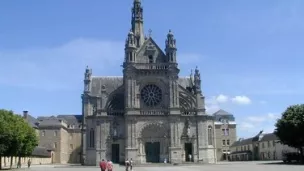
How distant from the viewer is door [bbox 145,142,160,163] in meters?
77.8

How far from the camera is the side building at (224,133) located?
121 m

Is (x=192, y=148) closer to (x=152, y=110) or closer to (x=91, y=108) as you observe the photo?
(x=152, y=110)

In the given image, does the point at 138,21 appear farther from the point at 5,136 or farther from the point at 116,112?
the point at 5,136

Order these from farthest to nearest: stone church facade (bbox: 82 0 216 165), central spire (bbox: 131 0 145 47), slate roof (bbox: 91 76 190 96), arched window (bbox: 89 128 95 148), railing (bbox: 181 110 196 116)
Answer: central spire (bbox: 131 0 145 47)
slate roof (bbox: 91 76 190 96)
railing (bbox: 181 110 196 116)
arched window (bbox: 89 128 95 148)
stone church facade (bbox: 82 0 216 165)

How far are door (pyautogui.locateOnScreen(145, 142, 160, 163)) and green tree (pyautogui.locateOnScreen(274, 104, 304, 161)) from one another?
72.0 ft

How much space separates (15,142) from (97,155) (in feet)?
77.2

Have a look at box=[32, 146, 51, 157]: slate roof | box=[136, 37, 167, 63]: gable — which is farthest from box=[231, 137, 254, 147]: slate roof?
box=[32, 146, 51, 157]: slate roof

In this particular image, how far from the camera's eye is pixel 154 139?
78125 millimetres

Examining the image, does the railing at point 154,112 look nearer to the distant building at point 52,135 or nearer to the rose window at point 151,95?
the rose window at point 151,95

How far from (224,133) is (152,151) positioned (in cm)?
4988

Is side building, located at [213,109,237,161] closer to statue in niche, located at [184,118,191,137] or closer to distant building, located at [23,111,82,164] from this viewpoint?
distant building, located at [23,111,82,164]

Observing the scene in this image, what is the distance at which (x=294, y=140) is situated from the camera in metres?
65.8

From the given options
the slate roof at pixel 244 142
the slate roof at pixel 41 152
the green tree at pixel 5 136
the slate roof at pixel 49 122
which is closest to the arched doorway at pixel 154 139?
the slate roof at pixel 41 152

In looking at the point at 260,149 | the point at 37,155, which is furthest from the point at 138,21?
the point at 260,149
